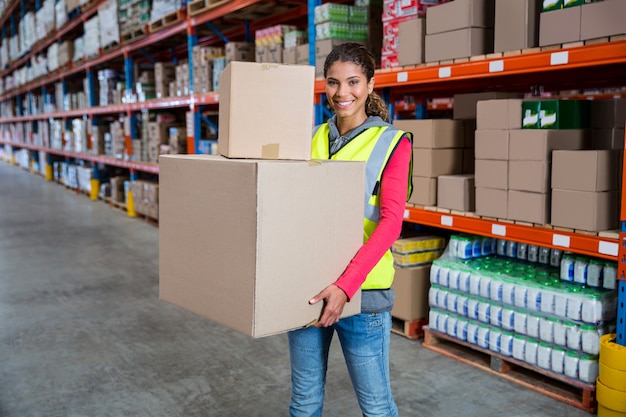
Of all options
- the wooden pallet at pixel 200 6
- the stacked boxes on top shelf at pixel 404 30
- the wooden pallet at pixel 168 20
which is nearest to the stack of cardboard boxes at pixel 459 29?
the stacked boxes on top shelf at pixel 404 30

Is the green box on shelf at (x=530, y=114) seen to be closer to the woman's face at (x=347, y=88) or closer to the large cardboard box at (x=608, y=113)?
the large cardboard box at (x=608, y=113)

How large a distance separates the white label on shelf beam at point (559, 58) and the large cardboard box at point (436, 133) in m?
0.87

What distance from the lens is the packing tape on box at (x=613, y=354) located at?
9.15ft

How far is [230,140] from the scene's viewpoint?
5.30ft

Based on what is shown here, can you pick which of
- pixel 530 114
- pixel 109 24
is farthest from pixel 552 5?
pixel 109 24

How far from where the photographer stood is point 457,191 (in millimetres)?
3754

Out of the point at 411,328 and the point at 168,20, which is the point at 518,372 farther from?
the point at 168,20

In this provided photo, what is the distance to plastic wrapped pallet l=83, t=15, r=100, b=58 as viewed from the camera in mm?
10773

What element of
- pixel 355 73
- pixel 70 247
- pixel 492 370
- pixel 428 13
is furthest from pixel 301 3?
pixel 355 73

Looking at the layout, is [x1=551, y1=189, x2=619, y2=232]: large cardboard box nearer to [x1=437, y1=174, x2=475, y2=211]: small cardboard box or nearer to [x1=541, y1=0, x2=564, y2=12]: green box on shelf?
[x1=437, y1=174, x2=475, y2=211]: small cardboard box

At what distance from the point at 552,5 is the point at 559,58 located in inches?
12.7

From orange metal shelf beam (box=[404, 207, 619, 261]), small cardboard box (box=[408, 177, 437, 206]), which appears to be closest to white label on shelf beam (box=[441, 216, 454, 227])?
orange metal shelf beam (box=[404, 207, 619, 261])

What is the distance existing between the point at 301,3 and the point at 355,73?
4.90m

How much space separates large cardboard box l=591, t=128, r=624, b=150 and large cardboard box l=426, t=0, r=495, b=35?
919 millimetres
